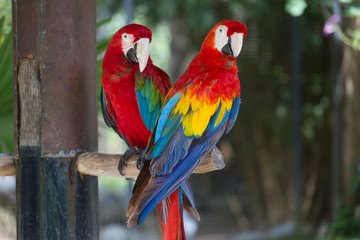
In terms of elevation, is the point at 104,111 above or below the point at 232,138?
above

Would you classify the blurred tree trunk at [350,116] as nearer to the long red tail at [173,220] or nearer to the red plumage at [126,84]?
the red plumage at [126,84]

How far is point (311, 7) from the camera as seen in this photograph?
10.9ft

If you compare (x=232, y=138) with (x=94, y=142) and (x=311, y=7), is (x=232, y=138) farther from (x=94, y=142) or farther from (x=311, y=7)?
(x=94, y=142)

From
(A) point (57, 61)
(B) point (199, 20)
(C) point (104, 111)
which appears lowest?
(C) point (104, 111)

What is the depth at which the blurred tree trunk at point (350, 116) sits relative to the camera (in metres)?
3.06

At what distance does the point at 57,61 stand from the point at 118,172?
29 cm

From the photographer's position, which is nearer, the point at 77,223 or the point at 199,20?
the point at 77,223

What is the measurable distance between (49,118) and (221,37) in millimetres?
433

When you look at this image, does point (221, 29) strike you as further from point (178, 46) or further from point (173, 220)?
point (178, 46)

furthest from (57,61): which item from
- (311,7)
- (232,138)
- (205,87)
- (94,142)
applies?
(311,7)

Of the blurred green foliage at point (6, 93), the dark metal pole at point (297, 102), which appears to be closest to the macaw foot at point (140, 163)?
the blurred green foliage at point (6, 93)

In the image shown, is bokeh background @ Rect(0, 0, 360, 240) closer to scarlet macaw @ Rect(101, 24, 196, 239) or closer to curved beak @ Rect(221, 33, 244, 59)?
scarlet macaw @ Rect(101, 24, 196, 239)

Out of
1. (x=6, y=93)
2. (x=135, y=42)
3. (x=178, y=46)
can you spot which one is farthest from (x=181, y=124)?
(x=178, y=46)

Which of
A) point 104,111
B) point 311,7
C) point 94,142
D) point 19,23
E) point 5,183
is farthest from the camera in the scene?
point 311,7
